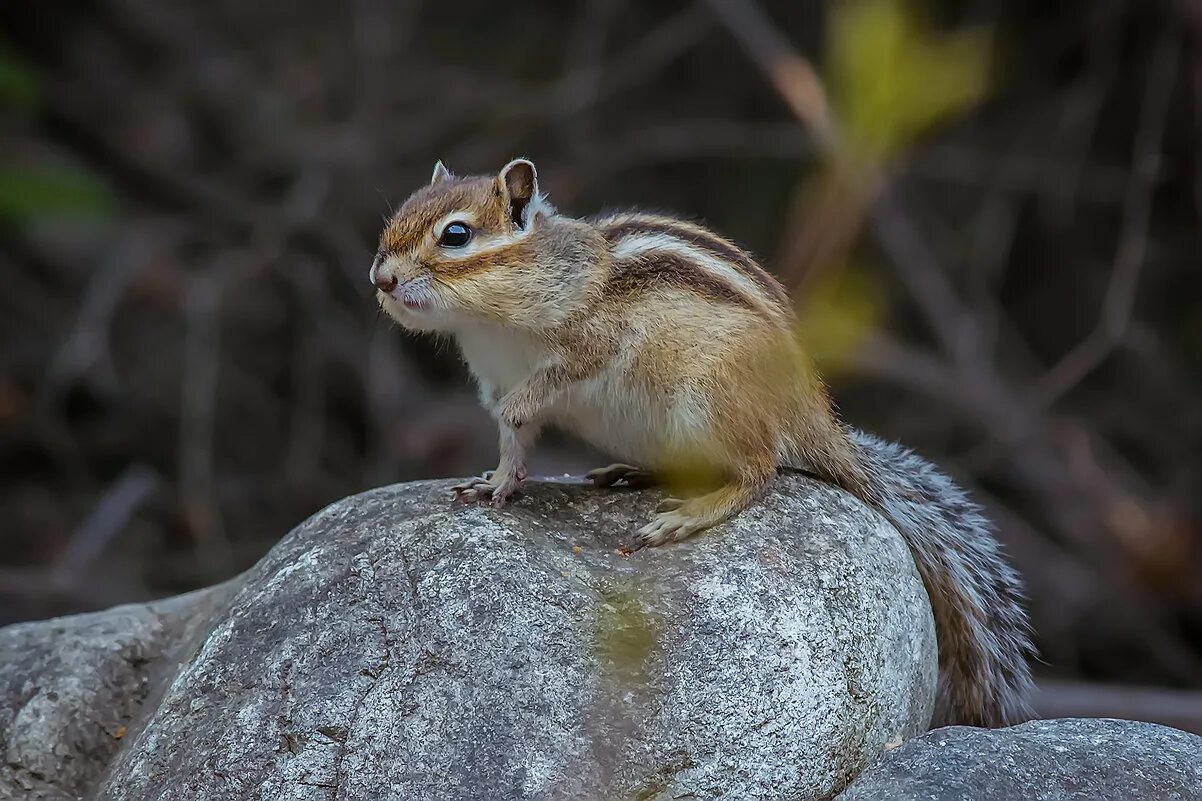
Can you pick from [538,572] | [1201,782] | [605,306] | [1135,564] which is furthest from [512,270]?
[1135,564]

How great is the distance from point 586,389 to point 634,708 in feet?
2.32

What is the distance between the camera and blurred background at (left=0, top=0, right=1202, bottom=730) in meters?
4.95

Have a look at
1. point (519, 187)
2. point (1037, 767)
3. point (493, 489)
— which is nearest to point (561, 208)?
point (519, 187)

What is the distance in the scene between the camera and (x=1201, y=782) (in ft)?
7.30

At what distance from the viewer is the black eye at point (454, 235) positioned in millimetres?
2670

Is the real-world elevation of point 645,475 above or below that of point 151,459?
above

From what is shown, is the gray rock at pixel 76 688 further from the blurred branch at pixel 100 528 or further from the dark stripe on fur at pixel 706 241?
the blurred branch at pixel 100 528

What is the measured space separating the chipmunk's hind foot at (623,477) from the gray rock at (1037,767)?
0.75 meters

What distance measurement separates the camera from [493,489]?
256cm

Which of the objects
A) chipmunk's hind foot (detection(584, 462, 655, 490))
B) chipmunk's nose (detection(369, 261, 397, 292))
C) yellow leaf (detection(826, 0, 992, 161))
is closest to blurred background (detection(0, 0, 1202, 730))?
chipmunk's hind foot (detection(584, 462, 655, 490))

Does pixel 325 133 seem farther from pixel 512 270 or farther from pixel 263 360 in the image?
pixel 512 270

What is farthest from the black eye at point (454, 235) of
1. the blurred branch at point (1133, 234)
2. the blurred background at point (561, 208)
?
the blurred branch at point (1133, 234)

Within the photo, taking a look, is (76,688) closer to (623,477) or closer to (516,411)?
(516,411)

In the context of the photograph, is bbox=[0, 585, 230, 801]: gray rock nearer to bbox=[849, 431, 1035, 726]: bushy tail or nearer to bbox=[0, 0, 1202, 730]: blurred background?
bbox=[849, 431, 1035, 726]: bushy tail
